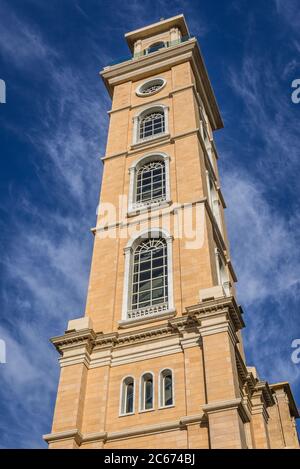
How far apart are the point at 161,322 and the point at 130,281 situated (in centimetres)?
325

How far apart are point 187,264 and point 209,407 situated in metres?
7.28

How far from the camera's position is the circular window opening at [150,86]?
38688mm

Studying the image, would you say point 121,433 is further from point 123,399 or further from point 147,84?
point 147,84

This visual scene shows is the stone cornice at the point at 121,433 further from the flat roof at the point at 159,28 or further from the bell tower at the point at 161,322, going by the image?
the flat roof at the point at 159,28

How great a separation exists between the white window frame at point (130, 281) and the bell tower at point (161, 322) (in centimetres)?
5

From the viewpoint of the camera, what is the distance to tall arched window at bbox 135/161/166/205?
3003 centimetres

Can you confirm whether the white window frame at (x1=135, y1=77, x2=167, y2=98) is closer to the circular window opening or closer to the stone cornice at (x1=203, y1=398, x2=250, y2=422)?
the circular window opening

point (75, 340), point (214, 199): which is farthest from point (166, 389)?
point (214, 199)

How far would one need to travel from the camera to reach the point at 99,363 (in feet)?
74.1

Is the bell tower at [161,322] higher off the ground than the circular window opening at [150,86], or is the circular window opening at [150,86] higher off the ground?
the circular window opening at [150,86]

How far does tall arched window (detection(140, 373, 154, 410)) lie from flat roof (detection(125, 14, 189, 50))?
33.4 meters

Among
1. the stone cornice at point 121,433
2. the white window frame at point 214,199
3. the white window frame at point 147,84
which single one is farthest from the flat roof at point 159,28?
the stone cornice at point 121,433
